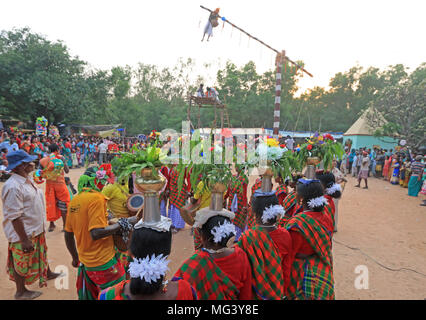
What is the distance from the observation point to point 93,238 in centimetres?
255

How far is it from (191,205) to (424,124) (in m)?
16.9

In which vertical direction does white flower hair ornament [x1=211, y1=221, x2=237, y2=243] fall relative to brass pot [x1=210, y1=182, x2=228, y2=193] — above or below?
below

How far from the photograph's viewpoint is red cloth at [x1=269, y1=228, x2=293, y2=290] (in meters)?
2.50

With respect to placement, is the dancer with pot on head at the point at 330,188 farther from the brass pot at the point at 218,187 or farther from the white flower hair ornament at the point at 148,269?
the white flower hair ornament at the point at 148,269

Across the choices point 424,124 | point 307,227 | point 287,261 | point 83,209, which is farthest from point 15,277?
point 424,124

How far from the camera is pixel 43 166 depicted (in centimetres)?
530

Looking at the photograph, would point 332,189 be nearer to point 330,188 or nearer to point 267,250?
point 330,188

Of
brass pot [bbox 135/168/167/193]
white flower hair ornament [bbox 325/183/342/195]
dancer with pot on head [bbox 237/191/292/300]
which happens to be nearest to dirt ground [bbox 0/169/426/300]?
white flower hair ornament [bbox 325/183/342/195]

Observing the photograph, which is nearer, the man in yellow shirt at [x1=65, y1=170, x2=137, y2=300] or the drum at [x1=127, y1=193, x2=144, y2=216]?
the man in yellow shirt at [x1=65, y1=170, x2=137, y2=300]

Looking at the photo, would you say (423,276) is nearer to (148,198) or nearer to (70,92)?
(148,198)

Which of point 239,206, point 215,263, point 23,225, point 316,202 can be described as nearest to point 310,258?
point 316,202

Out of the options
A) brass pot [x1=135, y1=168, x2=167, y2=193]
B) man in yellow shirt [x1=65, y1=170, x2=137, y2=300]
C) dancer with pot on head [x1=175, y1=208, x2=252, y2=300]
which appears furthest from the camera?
man in yellow shirt [x1=65, y1=170, x2=137, y2=300]

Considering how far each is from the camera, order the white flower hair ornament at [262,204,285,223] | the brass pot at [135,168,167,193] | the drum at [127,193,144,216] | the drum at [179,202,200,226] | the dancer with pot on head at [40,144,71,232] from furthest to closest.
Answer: the dancer with pot on head at [40,144,71,232] < the drum at [179,202,200,226] < the drum at [127,193,144,216] < the white flower hair ornament at [262,204,285,223] < the brass pot at [135,168,167,193]

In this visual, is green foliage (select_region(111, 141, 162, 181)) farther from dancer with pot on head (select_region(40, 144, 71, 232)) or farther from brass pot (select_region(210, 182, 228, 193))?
dancer with pot on head (select_region(40, 144, 71, 232))
